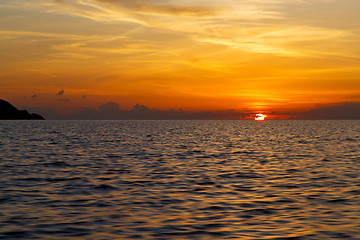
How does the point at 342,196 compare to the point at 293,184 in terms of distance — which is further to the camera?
the point at 293,184

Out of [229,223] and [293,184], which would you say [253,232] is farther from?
[293,184]

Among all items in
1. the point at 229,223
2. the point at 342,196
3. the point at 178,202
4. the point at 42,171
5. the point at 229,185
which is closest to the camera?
the point at 229,223

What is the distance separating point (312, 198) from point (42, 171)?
1842cm

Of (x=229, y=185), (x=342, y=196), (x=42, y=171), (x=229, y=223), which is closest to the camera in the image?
(x=229, y=223)

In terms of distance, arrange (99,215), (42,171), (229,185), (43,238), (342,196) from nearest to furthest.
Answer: (43,238) < (99,215) < (342,196) < (229,185) < (42,171)

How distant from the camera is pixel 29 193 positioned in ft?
67.3

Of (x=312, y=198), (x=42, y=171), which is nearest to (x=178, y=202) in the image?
(x=312, y=198)

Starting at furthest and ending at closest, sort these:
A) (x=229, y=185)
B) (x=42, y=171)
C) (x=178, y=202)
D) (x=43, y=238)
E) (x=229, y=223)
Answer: (x=42, y=171) → (x=229, y=185) → (x=178, y=202) → (x=229, y=223) → (x=43, y=238)

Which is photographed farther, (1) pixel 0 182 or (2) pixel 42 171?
(2) pixel 42 171

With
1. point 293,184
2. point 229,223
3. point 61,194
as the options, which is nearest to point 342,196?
point 293,184

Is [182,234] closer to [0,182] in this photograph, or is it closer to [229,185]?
[229,185]

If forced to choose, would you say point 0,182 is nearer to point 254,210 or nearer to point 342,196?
point 254,210

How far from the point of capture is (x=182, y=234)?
13.5m

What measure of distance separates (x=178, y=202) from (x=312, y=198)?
20.8ft
